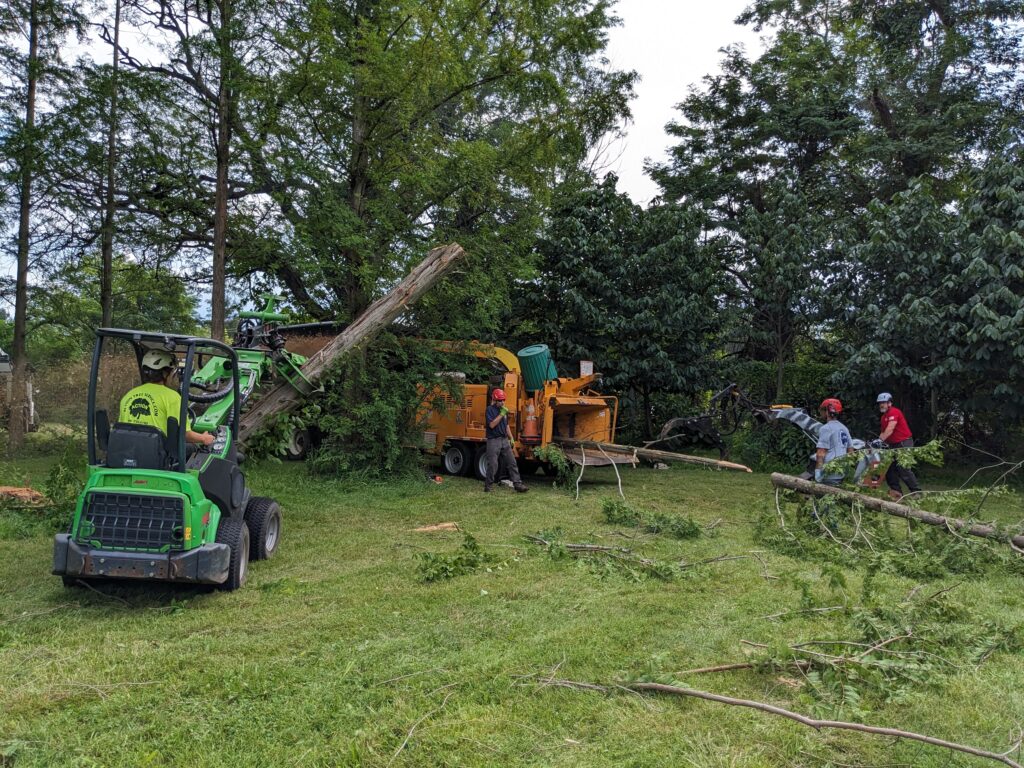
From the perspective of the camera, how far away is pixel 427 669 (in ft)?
13.2

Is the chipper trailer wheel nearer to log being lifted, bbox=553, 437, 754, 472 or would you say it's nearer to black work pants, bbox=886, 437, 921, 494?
log being lifted, bbox=553, 437, 754, 472

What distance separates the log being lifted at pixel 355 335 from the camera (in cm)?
822

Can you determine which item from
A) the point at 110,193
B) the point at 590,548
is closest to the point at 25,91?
the point at 110,193

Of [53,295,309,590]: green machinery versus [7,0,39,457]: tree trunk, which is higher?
[7,0,39,457]: tree trunk

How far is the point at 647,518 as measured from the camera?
8.63m

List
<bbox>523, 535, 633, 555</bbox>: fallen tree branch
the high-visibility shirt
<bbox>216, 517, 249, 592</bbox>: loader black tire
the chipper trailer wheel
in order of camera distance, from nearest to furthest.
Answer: the high-visibility shirt → <bbox>216, 517, 249, 592</bbox>: loader black tire → <bbox>523, 535, 633, 555</bbox>: fallen tree branch → the chipper trailer wheel

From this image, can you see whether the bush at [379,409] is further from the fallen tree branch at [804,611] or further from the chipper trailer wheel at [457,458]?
the fallen tree branch at [804,611]

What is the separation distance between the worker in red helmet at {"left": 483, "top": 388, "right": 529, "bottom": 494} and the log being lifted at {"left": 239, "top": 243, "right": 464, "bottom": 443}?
7.79 ft

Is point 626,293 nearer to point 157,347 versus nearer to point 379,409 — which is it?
point 379,409

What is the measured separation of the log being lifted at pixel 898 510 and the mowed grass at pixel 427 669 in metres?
0.60

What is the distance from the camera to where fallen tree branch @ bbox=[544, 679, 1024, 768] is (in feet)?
9.23

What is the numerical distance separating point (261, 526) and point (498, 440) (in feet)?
17.8

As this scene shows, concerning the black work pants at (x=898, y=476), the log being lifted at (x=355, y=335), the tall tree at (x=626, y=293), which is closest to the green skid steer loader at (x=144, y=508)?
the log being lifted at (x=355, y=335)

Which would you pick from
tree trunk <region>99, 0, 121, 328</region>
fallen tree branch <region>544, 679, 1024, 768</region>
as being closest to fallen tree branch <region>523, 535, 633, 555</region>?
fallen tree branch <region>544, 679, 1024, 768</region>
